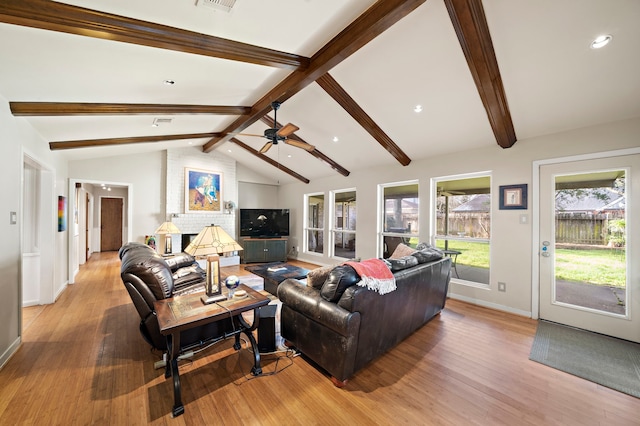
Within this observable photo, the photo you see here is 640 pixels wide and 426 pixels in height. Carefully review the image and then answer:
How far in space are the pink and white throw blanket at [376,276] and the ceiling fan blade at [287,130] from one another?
6.86 feet

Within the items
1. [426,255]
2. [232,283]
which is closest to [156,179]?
[232,283]

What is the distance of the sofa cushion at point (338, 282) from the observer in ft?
6.69

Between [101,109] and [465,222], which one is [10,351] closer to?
[101,109]

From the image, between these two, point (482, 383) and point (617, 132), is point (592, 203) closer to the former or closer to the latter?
point (617, 132)

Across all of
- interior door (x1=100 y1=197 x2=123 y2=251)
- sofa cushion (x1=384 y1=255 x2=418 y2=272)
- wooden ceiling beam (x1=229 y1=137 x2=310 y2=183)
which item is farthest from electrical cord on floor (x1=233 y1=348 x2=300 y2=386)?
interior door (x1=100 y1=197 x2=123 y2=251)

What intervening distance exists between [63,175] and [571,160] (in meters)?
8.29

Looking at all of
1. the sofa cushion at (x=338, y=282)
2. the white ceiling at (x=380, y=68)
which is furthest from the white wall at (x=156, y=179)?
the sofa cushion at (x=338, y=282)

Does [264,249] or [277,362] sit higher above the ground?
[264,249]

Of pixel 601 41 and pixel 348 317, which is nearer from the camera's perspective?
pixel 348 317

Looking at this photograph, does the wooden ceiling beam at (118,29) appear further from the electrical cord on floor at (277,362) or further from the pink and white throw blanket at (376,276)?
the electrical cord on floor at (277,362)

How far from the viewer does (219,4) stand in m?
1.71

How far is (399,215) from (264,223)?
4186 millimetres

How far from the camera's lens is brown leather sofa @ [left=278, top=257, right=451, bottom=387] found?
6.42ft

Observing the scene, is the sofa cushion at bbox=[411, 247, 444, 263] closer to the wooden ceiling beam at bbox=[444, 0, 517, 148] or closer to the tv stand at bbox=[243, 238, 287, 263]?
the wooden ceiling beam at bbox=[444, 0, 517, 148]
